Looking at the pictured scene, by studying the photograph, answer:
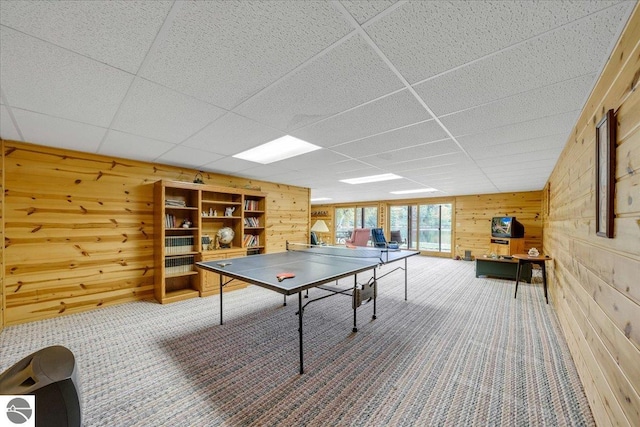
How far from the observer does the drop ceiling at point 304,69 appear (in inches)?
42.4

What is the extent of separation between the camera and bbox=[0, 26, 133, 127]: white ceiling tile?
51.5 inches

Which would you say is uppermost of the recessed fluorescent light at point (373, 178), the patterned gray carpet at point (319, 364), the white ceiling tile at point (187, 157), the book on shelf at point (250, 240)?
the white ceiling tile at point (187, 157)

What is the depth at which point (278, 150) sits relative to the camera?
325 cm

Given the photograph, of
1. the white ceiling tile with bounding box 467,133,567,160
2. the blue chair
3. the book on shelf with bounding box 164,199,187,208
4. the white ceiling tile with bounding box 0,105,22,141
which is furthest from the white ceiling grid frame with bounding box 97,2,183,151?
the blue chair

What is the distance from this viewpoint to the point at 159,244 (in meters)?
3.86

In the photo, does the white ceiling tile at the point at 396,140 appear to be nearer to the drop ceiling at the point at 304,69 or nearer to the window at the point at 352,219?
the drop ceiling at the point at 304,69

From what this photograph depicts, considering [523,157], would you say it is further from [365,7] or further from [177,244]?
[177,244]

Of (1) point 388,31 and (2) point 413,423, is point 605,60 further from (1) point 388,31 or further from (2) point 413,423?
(2) point 413,423

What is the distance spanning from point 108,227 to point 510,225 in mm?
8164

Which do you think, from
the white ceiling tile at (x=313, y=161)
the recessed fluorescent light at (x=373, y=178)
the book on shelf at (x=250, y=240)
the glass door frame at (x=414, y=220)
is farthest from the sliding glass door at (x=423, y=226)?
the white ceiling tile at (x=313, y=161)

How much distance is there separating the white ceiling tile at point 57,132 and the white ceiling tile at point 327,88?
5.82 ft

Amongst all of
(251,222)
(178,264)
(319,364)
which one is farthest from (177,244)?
(319,364)

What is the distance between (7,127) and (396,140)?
3971mm

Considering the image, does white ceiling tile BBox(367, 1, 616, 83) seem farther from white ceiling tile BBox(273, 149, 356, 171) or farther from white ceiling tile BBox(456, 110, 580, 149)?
white ceiling tile BBox(273, 149, 356, 171)
